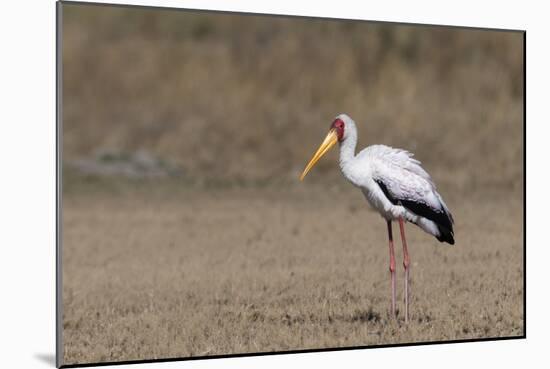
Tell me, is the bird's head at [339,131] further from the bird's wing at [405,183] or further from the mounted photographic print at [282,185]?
the bird's wing at [405,183]

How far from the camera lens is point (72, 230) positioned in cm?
1235

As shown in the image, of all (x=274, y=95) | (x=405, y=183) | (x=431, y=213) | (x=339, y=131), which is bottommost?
(x=431, y=213)

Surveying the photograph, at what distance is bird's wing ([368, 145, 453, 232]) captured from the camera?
793 centimetres

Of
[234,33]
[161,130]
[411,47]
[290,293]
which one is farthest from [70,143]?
[290,293]

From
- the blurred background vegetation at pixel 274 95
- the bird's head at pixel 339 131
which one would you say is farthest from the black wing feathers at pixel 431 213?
the blurred background vegetation at pixel 274 95

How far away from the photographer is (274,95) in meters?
14.3

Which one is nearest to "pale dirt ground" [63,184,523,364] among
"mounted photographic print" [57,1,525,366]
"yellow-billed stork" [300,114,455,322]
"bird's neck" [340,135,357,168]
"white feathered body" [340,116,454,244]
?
"mounted photographic print" [57,1,525,366]

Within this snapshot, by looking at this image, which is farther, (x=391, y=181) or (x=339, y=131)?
(x=339, y=131)

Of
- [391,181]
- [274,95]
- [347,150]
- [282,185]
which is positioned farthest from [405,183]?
[274,95]

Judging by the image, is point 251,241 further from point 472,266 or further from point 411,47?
point 411,47

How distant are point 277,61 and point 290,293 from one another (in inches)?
250

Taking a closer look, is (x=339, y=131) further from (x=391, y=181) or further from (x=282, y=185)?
(x=282, y=185)

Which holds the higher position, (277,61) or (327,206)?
(277,61)

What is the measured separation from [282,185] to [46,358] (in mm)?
6183
